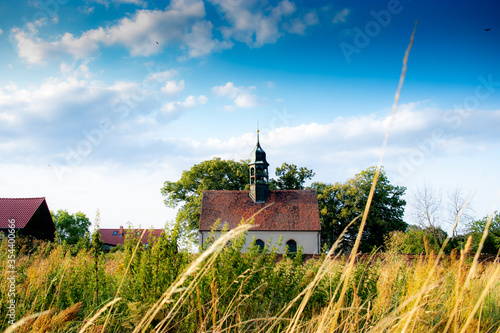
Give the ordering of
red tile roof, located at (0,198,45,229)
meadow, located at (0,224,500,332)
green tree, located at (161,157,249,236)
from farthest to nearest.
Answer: green tree, located at (161,157,249,236)
red tile roof, located at (0,198,45,229)
meadow, located at (0,224,500,332)

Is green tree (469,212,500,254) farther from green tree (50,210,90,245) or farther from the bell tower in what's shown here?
green tree (50,210,90,245)

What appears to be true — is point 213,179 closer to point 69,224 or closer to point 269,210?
point 269,210

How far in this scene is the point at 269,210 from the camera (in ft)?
96.3

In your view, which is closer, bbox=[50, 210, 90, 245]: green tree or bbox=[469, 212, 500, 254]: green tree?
bbox=[469, 212, 500, 254]: green tree

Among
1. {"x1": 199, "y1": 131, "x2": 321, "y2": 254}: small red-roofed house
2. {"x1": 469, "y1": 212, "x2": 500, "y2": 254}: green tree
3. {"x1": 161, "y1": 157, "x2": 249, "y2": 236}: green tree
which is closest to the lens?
{"x1": 469, "y1": 212, "x2": 500, "y2": 254}: green tree

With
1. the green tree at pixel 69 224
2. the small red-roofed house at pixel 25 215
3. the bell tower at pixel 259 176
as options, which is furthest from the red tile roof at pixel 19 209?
the green tree at pixel 69 224

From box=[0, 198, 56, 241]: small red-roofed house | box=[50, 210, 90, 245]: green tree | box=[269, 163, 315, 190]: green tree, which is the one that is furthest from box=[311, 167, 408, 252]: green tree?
box=[50, 210, 90, 245]: green tree

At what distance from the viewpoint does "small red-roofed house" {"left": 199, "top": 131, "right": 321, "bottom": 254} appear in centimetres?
2828

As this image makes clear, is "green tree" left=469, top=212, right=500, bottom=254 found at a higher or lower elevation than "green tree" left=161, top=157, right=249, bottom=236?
lower

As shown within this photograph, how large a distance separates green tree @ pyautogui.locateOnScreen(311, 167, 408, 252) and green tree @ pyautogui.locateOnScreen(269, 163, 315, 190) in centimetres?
247

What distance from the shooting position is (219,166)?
34.2 meters

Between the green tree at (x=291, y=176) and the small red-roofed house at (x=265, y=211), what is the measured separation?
494 centimetres

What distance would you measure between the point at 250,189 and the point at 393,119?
2947 centimetres

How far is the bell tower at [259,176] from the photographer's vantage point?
2995 centimetres
